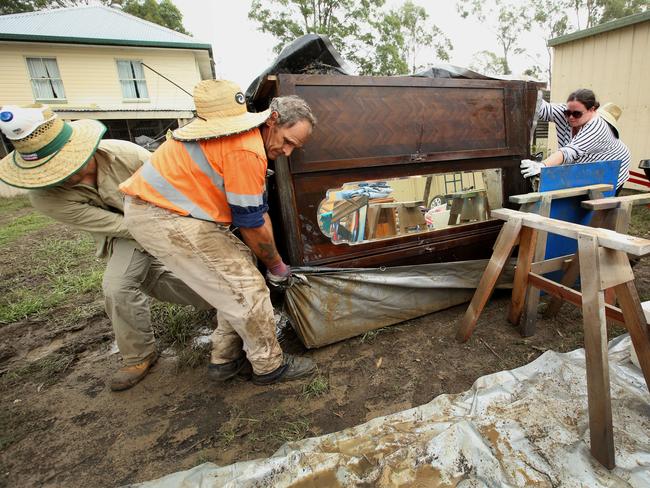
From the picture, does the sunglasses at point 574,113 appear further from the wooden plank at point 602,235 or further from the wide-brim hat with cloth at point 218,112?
the wide-brim hat with cloth at point 218,112

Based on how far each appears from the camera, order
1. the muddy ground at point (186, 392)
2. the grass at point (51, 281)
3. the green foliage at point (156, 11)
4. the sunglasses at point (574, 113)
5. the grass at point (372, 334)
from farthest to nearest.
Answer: the green foliage at point (156, 11)
the grass at point (51, 281)
the sunglasses at point (574, 113)
the grass at point (372, 334)
the muddy ground at point (186, 392)

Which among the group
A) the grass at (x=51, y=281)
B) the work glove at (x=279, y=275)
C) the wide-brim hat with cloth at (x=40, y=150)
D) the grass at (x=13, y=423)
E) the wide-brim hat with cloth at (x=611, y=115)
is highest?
the wide-brim hat with cloth at (x=40, y=150)

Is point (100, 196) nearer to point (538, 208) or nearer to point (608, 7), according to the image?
point (538, 208)

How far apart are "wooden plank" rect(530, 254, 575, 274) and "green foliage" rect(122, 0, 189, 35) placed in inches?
956

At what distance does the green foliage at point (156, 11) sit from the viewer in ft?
64.7

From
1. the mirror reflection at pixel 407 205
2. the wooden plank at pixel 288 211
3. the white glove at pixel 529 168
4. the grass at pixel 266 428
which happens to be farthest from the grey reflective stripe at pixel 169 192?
the white glove at pixel 529 168

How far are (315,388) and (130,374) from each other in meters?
1.30

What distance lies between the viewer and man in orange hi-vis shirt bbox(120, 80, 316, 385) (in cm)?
171

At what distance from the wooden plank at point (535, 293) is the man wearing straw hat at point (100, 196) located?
7.82ft

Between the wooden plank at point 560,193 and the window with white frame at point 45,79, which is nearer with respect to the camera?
the wooden plank at point 560,193

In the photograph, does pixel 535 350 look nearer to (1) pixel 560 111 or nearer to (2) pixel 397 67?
(1) pixel 560 111

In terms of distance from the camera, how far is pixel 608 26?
234 inches

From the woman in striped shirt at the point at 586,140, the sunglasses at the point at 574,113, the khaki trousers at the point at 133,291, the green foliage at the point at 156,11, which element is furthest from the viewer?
the green foliage at the point at 156,11

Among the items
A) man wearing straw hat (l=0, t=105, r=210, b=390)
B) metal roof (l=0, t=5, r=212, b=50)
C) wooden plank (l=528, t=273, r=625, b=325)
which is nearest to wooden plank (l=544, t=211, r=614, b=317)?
wooden plank (l=528, t=273, r=625, b=325)
